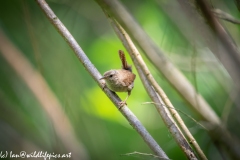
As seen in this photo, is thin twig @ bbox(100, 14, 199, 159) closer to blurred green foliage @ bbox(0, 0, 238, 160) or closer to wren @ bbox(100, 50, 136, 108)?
blurred green foliage @ bbox(0, 0, 238, 160)

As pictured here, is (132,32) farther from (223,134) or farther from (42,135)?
(42,135)

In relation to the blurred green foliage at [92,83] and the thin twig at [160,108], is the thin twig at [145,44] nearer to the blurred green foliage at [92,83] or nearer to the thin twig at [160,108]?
the thin twig at [160,108]

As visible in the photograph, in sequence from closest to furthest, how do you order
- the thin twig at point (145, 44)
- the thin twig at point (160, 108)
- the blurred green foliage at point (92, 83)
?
the thin twig at point (145, 44), the thin twig at point (160, 108), the blurred green foliage at point (92, 83)

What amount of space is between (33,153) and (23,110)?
3.37ft

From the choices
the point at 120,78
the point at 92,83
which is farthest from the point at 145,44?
the point at 92,83

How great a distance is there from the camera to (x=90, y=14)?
3154 mm

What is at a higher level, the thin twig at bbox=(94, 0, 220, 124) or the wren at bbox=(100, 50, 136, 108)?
the thin twig at bbox=(94, 0, 220, 124)

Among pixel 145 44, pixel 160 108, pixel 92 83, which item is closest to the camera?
pixel 145 44

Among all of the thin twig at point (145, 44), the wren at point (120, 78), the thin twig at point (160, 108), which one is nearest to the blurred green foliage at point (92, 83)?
the wren at point (120, 78)

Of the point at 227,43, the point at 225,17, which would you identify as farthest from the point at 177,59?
the point at 227,43

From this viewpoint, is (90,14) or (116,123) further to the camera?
(90,14)

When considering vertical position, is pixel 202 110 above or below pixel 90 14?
below

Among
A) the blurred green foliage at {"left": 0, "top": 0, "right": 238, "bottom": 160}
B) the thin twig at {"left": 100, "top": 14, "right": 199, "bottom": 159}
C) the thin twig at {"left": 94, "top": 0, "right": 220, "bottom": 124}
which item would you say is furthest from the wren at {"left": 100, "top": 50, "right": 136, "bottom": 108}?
the thin twig at {"left": 94, "top": 0, "right": 220, "bottom": 124}

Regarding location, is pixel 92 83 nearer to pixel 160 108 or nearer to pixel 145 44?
pixel 160 108
